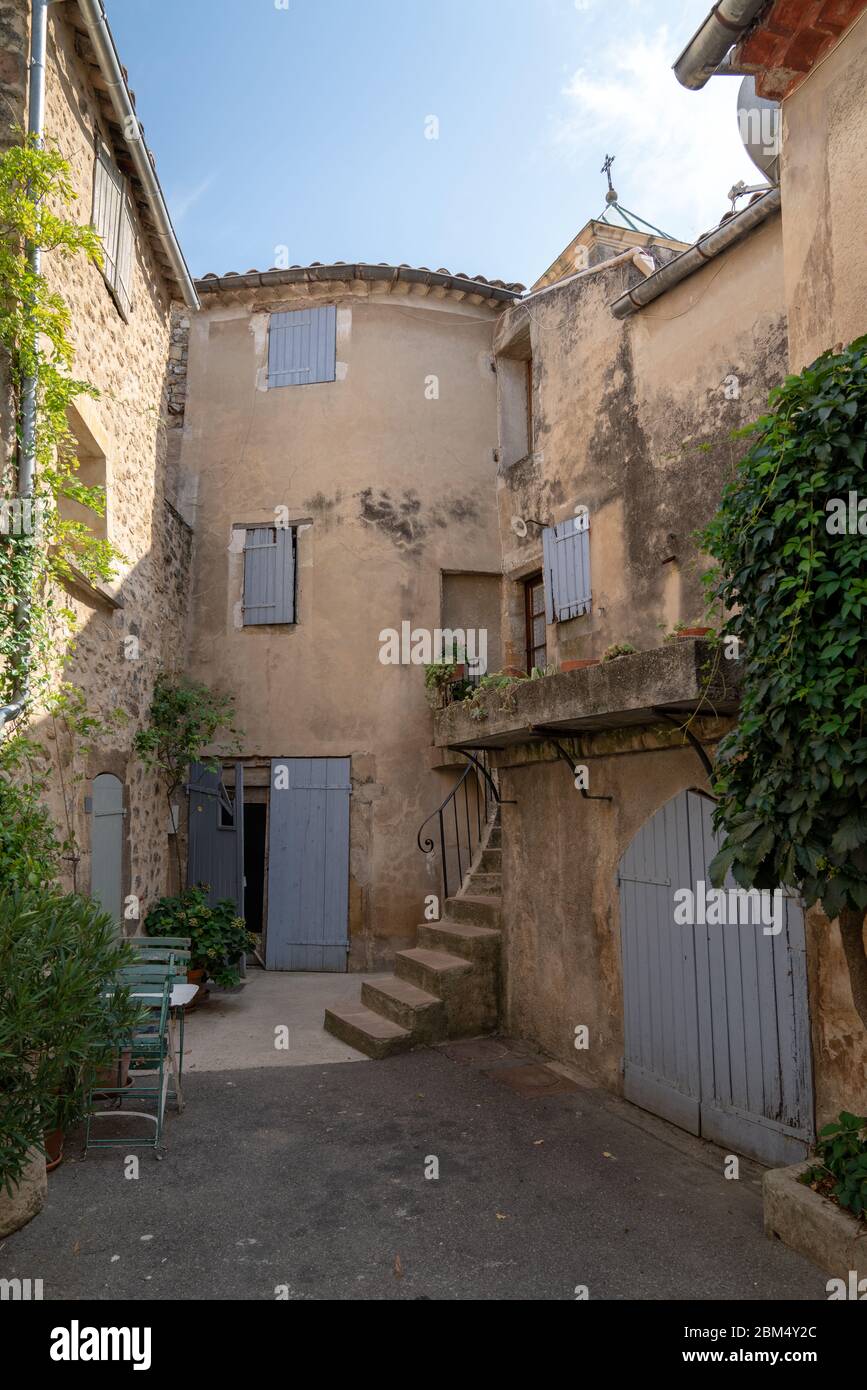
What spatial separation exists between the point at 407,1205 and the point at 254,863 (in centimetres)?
752

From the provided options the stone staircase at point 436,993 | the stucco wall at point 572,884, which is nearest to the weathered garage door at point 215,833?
the stone staircase at point 436,993

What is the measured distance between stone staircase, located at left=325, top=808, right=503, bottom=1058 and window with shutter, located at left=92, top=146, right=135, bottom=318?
21.2 feet

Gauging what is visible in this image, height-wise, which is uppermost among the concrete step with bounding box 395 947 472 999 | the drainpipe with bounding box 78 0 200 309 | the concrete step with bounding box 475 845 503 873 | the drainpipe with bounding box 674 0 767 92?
the drainpipe with bounding box 78 0 200 309

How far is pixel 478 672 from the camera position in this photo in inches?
409

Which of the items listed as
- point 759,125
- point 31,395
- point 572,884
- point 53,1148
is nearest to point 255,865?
point 572,884

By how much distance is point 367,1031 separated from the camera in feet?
22.6

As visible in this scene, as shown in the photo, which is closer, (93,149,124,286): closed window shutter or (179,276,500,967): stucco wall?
(93,149,124,286): closed window shutter

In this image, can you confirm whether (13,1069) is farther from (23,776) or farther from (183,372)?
(183,372)

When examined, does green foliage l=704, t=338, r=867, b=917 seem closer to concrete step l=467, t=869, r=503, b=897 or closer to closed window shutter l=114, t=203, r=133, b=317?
concrete step l=467, t=869, r=503, b=897

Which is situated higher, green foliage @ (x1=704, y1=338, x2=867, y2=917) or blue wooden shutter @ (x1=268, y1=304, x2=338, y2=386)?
blue wooden shutter @ (x1=268, y1=304, x2=338, y2=386)

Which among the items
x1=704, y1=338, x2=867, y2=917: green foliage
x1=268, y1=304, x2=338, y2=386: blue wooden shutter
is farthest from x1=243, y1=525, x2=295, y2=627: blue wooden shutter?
x1=704, y1=338, x2=867, y2=917: green foliage

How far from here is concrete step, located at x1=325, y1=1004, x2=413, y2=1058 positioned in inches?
264

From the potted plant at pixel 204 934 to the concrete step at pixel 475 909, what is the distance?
2.16 m

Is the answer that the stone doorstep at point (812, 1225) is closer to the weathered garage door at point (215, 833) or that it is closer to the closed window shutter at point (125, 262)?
the weathered garage door at point (215, 833)
